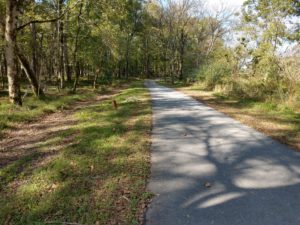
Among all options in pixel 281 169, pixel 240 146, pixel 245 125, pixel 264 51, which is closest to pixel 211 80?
pixel 264 51

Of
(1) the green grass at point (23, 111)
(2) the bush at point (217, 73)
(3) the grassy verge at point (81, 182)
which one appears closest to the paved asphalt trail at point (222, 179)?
(3) the grassy verge at point (81, 182)

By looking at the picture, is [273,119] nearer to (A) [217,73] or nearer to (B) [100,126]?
(B) [100,126]

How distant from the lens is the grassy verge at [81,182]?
2984mm

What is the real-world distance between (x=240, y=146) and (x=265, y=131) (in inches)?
66.4

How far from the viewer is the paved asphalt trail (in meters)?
2.86

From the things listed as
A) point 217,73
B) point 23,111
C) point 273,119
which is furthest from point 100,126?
point 217,73

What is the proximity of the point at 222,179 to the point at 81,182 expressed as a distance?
2171 millimetres

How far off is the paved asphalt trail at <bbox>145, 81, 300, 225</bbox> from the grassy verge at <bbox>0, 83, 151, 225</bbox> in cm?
32

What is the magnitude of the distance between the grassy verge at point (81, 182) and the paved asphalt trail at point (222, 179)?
0.32 meters

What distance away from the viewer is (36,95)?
1266 centimetres

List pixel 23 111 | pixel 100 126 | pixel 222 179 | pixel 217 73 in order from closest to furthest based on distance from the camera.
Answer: pixel 222 179
pixel 100 126
pixel 23 111
pixel 217 73

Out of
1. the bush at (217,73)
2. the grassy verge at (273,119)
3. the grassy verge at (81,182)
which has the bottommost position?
the grassy verge at (81,182)

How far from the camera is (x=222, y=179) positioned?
12.3ft

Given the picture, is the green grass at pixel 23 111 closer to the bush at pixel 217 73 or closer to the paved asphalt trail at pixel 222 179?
the paved asphalt trail at pixel 222 179
